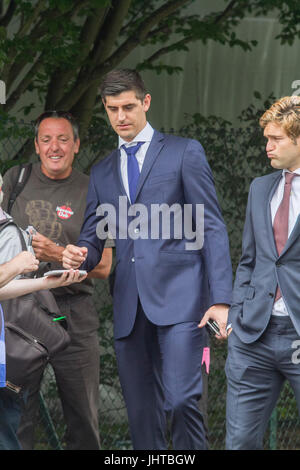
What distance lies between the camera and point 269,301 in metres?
3.85

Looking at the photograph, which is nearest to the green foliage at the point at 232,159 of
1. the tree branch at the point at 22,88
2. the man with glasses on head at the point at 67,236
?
the tree branch at the point at 22,88

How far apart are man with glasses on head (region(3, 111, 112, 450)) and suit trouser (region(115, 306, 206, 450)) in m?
0.65

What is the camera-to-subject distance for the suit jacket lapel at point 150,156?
4164mm

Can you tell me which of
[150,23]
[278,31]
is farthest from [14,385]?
[278,31]

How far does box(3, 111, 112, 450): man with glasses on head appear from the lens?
4.72 m

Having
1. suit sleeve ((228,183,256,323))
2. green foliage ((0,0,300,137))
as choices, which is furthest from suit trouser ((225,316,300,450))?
green foliage ((0,0,300,137))

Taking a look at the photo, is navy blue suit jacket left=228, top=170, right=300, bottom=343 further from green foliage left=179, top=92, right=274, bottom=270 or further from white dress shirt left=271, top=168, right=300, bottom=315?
green foliage left=179, top=92, right=274, bottom=270

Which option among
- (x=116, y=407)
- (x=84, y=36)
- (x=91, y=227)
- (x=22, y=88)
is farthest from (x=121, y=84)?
(x=116, y=407)

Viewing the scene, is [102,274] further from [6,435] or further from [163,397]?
[6,435]

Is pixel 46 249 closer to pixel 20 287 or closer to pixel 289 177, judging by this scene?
pixel 20 287

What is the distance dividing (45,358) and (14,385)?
0.73ft

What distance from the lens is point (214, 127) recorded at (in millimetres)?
6457

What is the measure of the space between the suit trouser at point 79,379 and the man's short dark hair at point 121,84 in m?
1.28

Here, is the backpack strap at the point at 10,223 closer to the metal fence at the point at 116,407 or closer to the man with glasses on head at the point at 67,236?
the man with glasses on head at the point at 67,236
